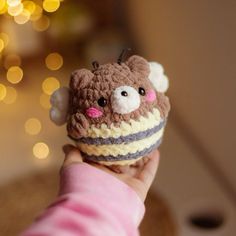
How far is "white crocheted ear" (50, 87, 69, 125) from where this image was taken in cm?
58

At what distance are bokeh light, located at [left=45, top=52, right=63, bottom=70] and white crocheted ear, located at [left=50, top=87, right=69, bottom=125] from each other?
3.70 ft

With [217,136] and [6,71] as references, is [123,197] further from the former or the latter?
[6,71]

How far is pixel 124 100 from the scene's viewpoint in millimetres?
528

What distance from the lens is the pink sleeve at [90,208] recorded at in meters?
0.46

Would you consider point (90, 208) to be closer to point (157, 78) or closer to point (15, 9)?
point (157, 78)

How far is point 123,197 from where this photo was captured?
1.78 feet

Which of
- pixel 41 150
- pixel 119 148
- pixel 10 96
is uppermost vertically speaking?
pixel 119 148

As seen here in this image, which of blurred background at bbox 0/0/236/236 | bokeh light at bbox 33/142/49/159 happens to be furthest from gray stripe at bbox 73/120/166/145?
bokeh light at bbox 33/142/49/159

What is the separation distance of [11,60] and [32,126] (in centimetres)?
36

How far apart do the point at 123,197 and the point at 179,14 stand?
90cm

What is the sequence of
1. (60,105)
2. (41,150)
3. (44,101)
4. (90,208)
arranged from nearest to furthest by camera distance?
(90,208), (60,105), (41,150), (44,101)

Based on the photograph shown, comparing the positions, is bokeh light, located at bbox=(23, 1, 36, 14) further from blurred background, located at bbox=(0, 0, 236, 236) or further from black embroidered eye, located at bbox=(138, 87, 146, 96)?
black embroidered eye, located at bbox=(138, 87, 146, 96)

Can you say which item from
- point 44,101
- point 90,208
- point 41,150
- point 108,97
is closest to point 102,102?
point 108,97

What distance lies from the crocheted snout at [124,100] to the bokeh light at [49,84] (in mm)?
1057
